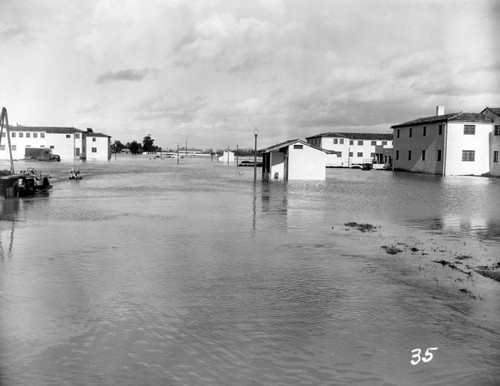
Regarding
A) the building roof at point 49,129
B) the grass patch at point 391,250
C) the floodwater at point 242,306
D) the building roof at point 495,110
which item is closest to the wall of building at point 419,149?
the building roof at point 495,110

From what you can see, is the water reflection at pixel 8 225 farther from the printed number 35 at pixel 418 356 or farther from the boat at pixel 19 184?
the printed number 35 at pixel 418 356

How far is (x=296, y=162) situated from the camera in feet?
146

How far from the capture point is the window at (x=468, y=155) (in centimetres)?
5816

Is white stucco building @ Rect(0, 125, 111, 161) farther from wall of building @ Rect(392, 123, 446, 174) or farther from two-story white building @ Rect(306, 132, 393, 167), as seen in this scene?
wall of building @ Rect(392, 123, 446, 174)

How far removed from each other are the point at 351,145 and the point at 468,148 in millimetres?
40948

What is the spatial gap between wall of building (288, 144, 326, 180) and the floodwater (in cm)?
2859

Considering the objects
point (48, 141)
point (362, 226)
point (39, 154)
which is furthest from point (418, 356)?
point (48, 141)

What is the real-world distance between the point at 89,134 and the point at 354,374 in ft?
372

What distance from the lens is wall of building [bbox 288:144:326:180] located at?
4434cm

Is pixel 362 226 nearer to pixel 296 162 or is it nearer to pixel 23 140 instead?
pixel 296 162

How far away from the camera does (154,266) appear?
10211mm

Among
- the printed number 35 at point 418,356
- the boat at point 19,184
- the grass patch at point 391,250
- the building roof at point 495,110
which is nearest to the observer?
the printed number 35 at point 418,356

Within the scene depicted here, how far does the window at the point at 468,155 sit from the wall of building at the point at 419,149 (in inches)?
89.2

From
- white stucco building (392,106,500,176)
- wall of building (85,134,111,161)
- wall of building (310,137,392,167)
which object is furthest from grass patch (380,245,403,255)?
wall of building (85,134,111,161)
